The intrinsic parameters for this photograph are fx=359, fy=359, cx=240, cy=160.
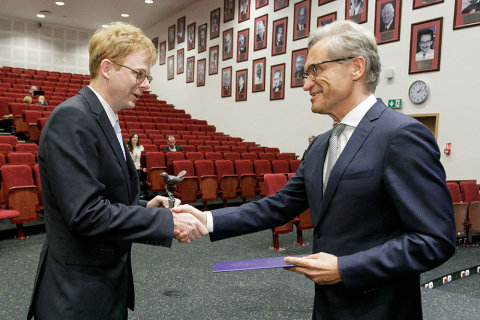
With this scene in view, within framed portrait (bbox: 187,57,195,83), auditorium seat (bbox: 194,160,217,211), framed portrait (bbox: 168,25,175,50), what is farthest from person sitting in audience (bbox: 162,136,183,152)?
framed portrait (bbox: 168,25,175,50)

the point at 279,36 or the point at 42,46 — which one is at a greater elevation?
the point at 42,46

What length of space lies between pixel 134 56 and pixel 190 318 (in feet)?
5.49

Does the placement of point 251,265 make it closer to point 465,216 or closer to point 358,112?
point 358,112

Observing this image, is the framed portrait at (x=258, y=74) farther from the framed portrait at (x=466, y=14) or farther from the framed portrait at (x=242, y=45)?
the framed portrait at (x=466, y=14)

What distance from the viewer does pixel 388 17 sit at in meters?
7.18

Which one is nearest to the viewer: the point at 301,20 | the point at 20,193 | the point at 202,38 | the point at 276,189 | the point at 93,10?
the point at 20,193

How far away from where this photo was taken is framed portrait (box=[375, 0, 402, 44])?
23.1 ft

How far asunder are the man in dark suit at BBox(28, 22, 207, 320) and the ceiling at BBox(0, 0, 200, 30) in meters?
12.8

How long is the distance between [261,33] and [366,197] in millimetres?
9855

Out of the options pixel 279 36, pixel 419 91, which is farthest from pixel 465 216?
pixel 279 36

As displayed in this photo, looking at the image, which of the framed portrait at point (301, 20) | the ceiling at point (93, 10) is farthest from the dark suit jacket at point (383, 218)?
the ceiling at point (93, 10)

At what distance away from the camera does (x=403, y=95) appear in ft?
22.9

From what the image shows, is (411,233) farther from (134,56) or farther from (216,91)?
(216,91)

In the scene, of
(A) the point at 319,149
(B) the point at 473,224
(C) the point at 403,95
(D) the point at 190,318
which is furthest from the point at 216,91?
(A) the point at 319,149
